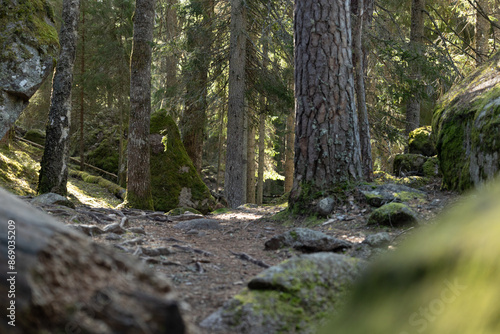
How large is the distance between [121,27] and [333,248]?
54.9 ft

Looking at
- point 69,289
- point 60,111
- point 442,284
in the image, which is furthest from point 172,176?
point 442,284

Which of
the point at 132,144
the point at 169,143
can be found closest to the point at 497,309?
the point at 132,144

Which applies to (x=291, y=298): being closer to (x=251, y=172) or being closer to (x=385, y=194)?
(x=385, y=194)

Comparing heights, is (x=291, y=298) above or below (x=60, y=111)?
below

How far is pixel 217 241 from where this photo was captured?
17.2 feet

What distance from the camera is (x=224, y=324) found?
81.9 inches

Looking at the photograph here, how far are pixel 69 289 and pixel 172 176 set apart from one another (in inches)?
441

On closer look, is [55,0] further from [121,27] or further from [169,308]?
[169,308]

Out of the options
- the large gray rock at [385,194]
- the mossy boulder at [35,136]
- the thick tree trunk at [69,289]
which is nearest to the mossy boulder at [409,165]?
the large gray rock at [385,194]

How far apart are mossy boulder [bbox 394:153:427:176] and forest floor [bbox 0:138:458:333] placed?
157cm

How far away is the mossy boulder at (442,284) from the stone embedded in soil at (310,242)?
2464mm

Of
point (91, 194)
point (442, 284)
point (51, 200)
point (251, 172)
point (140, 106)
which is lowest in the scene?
point (91, 194)

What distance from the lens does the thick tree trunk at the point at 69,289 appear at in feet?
4.25

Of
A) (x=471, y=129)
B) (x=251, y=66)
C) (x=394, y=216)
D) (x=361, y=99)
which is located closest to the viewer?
(x=394, y=216)
